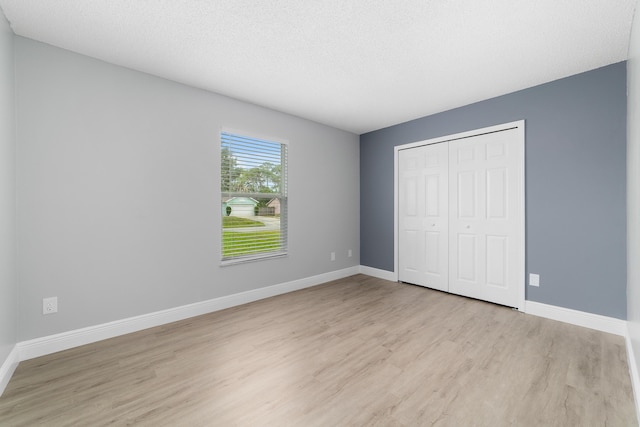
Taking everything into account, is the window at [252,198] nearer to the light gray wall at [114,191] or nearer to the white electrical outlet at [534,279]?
the light gray wall at [114,191]

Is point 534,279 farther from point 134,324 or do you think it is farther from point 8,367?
point 8,367

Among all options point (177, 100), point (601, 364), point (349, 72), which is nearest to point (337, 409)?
point (601, 364)

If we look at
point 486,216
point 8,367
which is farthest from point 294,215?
point 8,367

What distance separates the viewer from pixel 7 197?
1852 millimetres

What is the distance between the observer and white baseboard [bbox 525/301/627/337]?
7.95 feet

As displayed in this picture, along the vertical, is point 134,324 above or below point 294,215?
below

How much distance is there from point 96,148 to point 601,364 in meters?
4.39

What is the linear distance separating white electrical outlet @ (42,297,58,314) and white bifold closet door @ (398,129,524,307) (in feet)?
13.1

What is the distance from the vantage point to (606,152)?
2.48 metres

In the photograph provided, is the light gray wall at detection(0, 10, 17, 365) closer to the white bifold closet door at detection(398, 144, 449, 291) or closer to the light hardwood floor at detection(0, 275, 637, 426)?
the light hardwood floor at detection(0, 275, 637, 426)

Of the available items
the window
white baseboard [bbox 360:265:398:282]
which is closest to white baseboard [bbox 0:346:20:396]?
the window

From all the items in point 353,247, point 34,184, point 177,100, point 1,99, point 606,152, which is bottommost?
point 353,247

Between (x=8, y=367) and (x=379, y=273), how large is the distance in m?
4.12

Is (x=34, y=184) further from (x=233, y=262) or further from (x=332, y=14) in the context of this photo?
(x=332, y=14)
